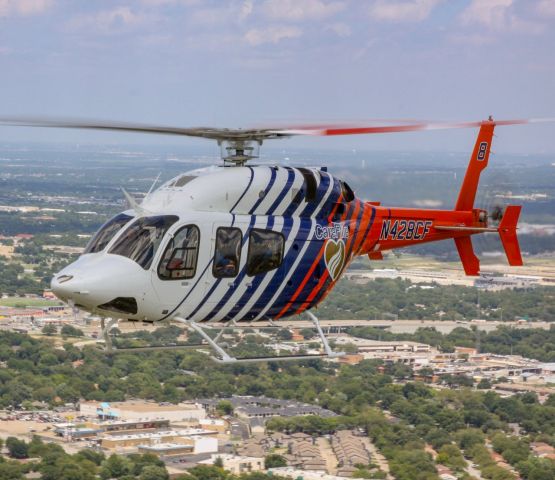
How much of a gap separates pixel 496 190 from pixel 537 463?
2594cm

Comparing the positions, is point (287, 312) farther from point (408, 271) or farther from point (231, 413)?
point (408, 271)

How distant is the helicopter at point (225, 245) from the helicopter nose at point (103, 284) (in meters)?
0.01

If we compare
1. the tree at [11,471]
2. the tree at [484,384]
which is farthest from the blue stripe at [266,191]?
the tree at [484,384]

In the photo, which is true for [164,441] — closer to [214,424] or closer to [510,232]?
[214,424]

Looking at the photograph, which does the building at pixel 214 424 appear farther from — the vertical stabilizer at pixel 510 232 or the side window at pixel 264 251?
the side window at pixel 264 251

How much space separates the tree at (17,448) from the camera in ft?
157

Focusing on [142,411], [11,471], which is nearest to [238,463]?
[11,471]

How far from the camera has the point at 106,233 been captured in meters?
18.1

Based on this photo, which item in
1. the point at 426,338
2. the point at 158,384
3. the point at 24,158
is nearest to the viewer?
the point at 158,384

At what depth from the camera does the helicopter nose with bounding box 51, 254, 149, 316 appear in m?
17.6

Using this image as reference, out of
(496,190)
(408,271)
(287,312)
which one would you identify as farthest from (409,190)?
(408,271)

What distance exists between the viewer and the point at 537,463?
47.8 meters

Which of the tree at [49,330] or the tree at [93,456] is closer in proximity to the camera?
the tree at [93,456]

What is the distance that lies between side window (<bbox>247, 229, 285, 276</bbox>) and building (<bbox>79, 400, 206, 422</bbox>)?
111 ft
